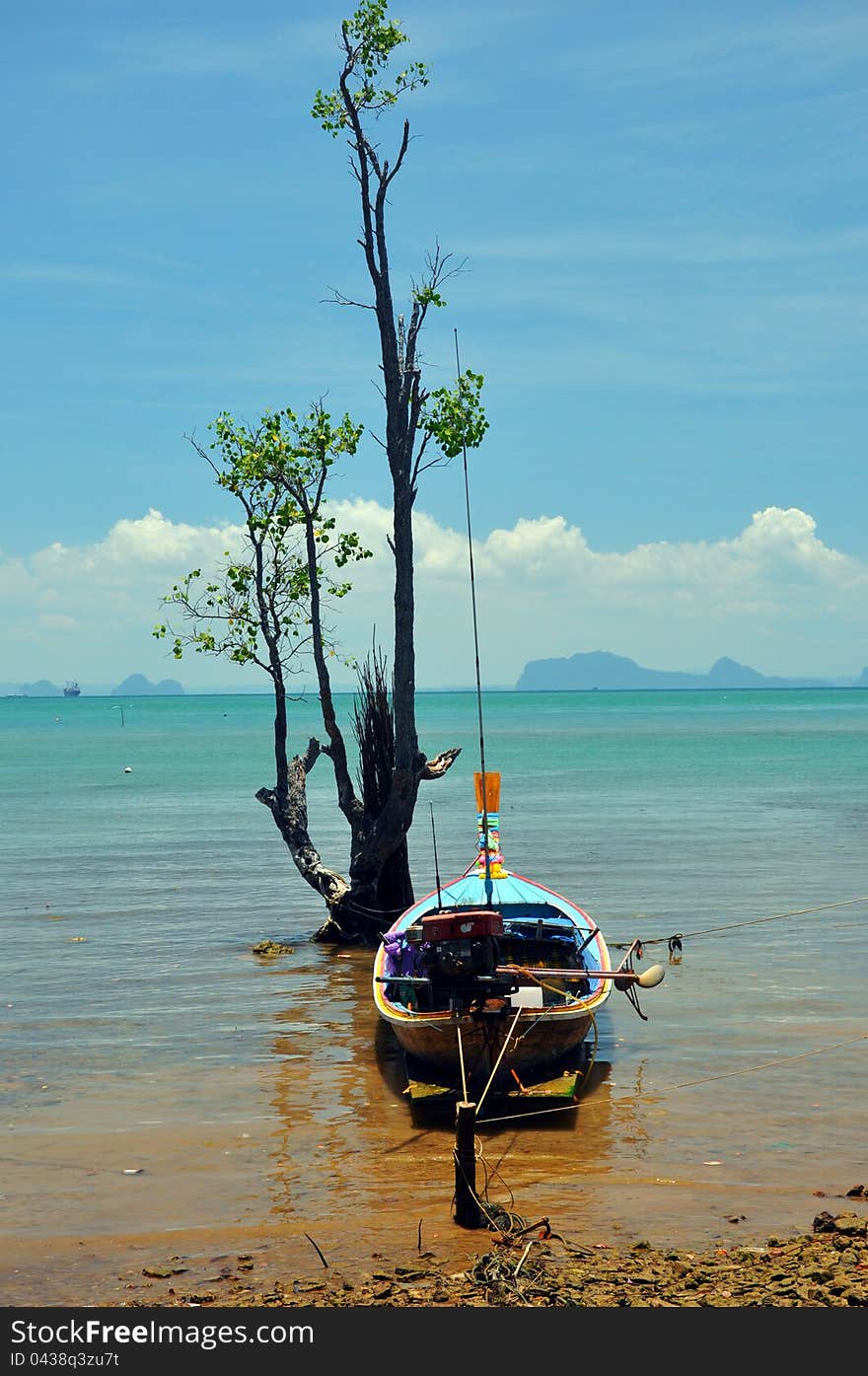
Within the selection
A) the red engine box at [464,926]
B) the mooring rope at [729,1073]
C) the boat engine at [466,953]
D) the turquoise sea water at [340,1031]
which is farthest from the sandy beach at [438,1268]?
the mooring rope at [729,1073]

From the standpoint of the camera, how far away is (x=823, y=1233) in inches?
347

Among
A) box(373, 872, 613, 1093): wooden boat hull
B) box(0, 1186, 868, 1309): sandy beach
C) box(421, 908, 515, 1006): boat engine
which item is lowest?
box(0, 1186, 868, 1309): sandy beach

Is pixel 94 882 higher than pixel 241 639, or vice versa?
pixel 241 639

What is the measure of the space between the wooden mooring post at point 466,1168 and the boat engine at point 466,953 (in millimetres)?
2081

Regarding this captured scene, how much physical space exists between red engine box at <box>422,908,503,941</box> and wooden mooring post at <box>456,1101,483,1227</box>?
2127 millimetres

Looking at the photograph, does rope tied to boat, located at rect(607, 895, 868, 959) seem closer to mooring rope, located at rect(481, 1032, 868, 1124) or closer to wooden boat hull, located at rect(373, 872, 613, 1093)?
wooden boat hull, located at rect(373, 872, 613, 1093)

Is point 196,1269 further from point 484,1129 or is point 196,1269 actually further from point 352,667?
point 352,667

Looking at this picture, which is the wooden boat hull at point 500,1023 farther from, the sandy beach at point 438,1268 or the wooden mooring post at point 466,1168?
the sandy beach at point 438,1268

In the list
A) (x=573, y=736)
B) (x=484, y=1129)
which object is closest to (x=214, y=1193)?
(x=484, y=1129)

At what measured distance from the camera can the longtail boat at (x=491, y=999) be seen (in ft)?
37.3

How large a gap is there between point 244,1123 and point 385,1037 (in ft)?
11.2

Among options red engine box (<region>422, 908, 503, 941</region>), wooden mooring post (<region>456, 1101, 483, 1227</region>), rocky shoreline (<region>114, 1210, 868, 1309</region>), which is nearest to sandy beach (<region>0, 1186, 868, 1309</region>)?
rocky shoreline (<region>114, 1210, 868, 1309</region>)

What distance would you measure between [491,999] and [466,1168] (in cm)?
281

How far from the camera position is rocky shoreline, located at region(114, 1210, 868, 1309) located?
24.4 ft
